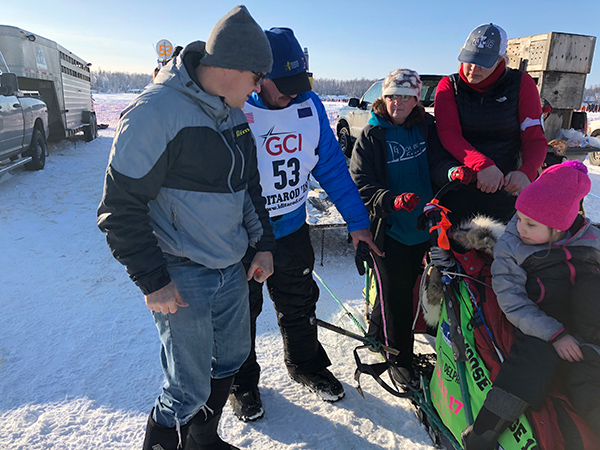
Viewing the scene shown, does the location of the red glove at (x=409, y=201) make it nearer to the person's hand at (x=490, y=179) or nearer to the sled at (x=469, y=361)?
the sled at (x=469, y=361)

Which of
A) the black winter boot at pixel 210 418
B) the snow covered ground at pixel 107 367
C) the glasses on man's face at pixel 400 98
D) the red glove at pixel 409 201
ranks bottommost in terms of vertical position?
the snow covered ground at pixel 107 367

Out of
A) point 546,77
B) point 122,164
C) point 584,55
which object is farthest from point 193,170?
point 584,55

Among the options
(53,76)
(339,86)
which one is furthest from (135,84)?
(53,76)

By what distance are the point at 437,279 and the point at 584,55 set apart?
427 cm

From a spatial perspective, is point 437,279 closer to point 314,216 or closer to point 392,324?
point 392,324

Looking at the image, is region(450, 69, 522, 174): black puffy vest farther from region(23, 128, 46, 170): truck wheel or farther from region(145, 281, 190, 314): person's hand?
region(23, 128, 46, 170): truck wheel

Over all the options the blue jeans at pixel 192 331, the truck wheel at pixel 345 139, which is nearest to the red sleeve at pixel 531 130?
the blue jeans at pixel 192 331

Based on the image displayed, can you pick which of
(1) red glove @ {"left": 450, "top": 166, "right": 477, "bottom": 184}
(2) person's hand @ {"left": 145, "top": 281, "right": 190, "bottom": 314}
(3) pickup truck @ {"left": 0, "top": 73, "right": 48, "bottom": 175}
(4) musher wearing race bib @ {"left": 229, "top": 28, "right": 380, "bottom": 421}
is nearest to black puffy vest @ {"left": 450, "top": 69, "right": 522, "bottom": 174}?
(1) red glove @ {"left": 450, "top": 166, "right": 477, "bottom": 184}

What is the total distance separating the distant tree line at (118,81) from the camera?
97125 mm

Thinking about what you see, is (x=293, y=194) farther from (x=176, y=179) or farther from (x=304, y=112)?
(x=176, y=179)

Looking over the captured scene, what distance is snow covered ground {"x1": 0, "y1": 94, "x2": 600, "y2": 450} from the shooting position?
2.19 metres

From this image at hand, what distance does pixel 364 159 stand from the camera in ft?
7.66

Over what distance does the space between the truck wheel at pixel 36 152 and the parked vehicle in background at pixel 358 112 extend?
632cm

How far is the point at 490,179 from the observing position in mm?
2127
